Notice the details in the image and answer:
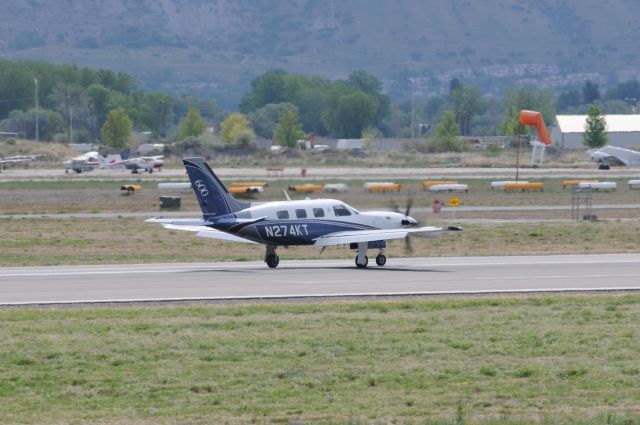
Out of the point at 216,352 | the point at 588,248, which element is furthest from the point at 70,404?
the point at 588,248

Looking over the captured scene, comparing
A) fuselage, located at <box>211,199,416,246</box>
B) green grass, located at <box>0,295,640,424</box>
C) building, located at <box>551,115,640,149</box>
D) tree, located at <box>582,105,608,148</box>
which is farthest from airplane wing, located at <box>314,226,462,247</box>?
Result: building, located at <box>551,115,640,149</box>

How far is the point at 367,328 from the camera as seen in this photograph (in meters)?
26.5

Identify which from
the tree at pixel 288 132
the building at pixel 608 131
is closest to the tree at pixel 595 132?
the building at pixel 608 131

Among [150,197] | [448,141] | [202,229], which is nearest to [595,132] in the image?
[448,141]

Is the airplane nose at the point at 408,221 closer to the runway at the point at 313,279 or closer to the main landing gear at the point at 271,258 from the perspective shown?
the runway at the point at 313,279

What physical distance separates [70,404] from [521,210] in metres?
51.3

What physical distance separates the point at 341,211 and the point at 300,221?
5.44ft

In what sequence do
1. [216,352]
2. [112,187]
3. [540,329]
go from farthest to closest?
1. [112,187]
2. [540,329]
3. [216,352]

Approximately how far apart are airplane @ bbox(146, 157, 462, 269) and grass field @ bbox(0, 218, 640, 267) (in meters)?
4.68

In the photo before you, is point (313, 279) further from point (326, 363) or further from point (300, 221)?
point (326, 363)

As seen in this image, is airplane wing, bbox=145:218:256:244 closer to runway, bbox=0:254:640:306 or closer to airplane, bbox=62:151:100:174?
runway, bbox=0:254:640:306

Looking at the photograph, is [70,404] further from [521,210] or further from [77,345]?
[521,210]

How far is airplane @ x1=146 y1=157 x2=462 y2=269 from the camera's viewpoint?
129ft

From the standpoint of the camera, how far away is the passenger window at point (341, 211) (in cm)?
4078
